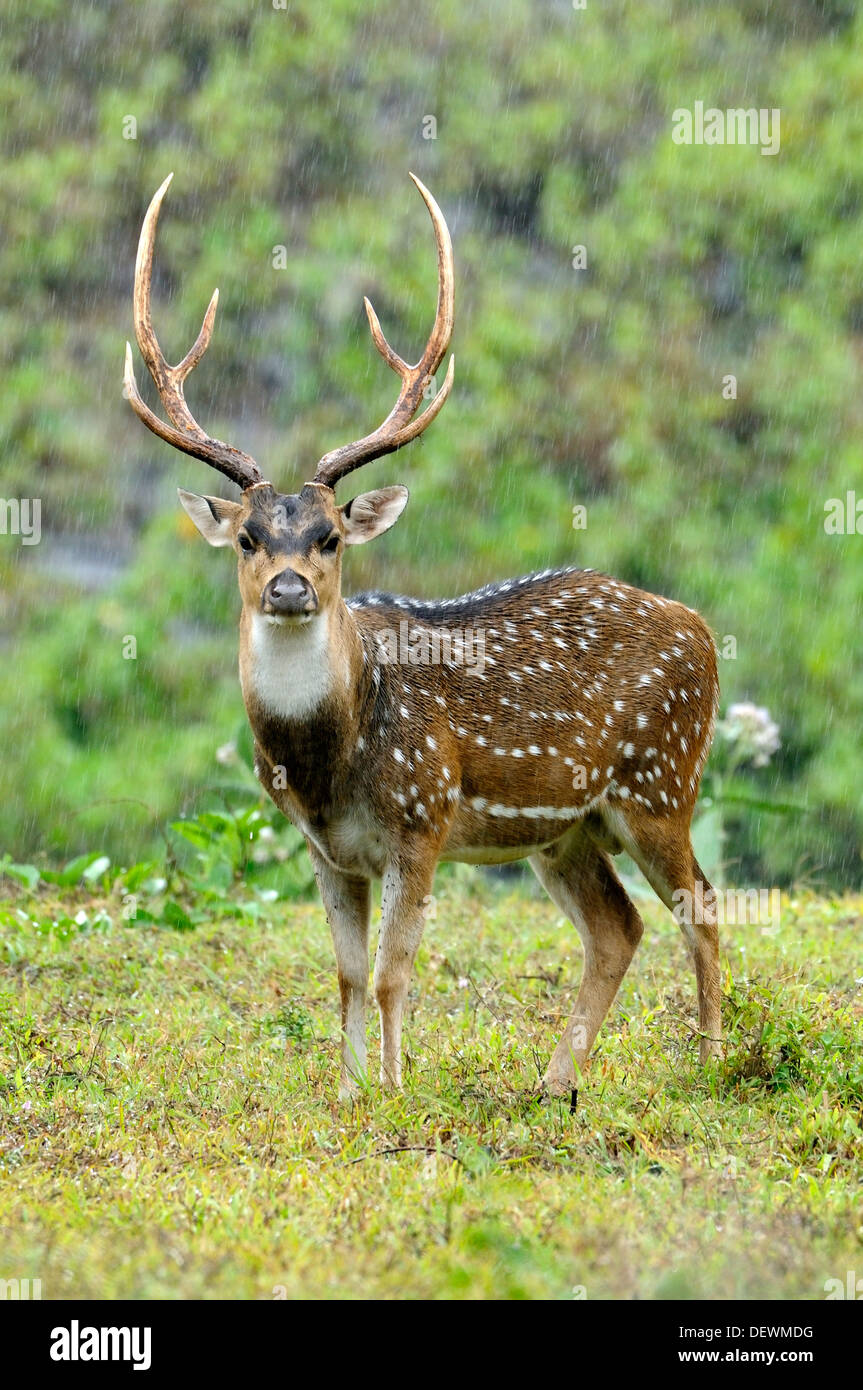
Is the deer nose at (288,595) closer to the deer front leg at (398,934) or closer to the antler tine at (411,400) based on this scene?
the antler tine at (411,400)

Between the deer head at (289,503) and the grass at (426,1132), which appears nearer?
the grass at (426,1132)

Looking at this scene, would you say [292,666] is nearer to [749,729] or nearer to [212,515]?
[212,515]

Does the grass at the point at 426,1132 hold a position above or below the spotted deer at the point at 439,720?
below

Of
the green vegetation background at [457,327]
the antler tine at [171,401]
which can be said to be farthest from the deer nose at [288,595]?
the green vegetation background at [457,327]

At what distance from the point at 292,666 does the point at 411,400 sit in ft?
3.64

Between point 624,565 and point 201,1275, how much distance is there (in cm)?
957

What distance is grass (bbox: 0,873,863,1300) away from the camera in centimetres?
419

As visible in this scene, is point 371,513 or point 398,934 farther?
point 371,513

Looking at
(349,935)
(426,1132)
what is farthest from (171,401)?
(426,1132)

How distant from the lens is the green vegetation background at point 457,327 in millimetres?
12695

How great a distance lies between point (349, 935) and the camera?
241 inches

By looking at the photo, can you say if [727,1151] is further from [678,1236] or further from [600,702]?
[600,702]

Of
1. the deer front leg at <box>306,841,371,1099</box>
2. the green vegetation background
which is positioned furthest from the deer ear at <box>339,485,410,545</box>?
the green vegetation background

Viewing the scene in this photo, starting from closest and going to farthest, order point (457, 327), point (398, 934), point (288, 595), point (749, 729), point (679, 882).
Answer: point (288, 595) → point (398, 934) → point (679, 882) → point (749, 729) → point (457, 327)
